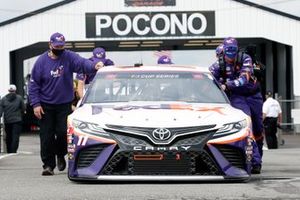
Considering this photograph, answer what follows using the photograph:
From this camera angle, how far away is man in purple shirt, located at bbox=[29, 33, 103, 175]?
9164mm

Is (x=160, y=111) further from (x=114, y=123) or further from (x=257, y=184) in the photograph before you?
(x=257, y=184)

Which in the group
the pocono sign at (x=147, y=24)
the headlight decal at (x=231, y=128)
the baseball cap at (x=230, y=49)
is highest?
the pocono sign at (x=147, y=24)

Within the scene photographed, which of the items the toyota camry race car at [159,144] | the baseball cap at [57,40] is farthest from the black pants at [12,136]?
the toyota camry race car at [159,144]

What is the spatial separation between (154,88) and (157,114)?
3.50 feet

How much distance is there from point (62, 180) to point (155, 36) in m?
22.0

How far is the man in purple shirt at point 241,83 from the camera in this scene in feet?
30.3

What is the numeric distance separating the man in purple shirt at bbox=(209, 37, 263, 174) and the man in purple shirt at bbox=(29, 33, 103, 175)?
5.98 ft

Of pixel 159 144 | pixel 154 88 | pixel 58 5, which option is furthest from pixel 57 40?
pixel 58 5

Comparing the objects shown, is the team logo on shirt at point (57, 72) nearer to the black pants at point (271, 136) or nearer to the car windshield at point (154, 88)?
the car windshield at point (154, 88)

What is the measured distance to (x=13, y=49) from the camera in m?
30.5

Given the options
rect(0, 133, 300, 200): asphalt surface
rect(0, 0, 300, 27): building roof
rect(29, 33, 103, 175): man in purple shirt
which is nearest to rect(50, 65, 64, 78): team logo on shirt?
rect(29, 33, 103, 175): man in purple shirt

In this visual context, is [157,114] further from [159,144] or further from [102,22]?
[102,22]

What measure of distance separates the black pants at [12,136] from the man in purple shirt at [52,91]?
26.4ft

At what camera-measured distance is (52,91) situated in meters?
9.20
